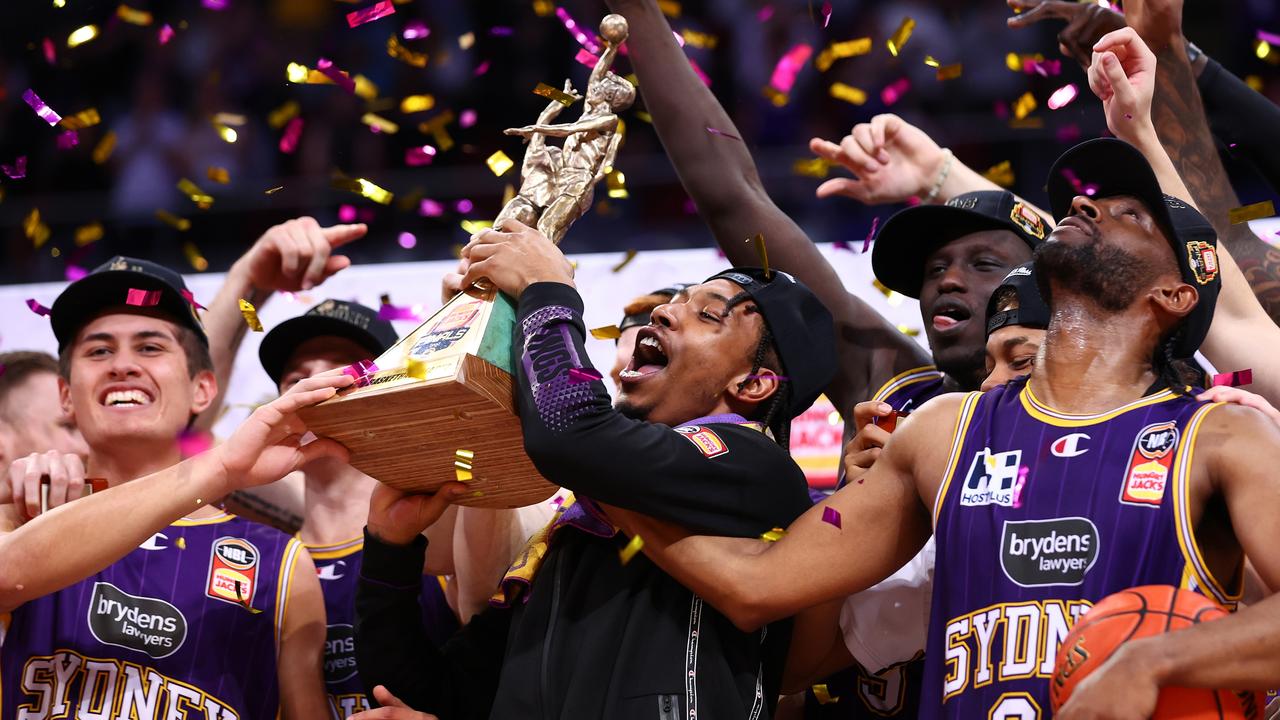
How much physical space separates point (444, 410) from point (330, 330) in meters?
1.58

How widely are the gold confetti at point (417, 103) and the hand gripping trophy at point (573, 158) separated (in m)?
4.41

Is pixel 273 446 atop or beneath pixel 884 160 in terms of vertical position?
beneath

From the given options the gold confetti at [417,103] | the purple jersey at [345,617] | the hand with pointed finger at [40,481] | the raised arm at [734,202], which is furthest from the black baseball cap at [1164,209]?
the gold confetti at [417,103]

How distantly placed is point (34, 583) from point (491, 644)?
2.95 ft

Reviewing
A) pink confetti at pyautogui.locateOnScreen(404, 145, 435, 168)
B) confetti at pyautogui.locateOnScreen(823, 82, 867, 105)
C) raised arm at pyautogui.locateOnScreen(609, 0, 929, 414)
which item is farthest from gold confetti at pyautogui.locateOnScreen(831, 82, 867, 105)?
raised arm at pyautogui.locateOnScreen(609, 0, 929, 414)

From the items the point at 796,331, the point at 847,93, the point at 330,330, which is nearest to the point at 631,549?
the point at 796,331

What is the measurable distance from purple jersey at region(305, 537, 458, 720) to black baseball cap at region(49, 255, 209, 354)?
69cm

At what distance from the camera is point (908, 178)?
3.73 metres

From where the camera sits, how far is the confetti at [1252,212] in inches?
→ 117

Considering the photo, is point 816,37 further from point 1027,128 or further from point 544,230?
point 544,230

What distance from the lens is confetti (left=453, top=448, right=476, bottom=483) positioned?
2.64m

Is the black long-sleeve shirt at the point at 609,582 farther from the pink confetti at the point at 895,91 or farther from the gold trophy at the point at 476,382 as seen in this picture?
the pink confetti at the point at 895,91

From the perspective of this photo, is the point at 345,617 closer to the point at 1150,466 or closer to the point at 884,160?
the point at 884,160

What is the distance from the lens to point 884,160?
372 centimetres
